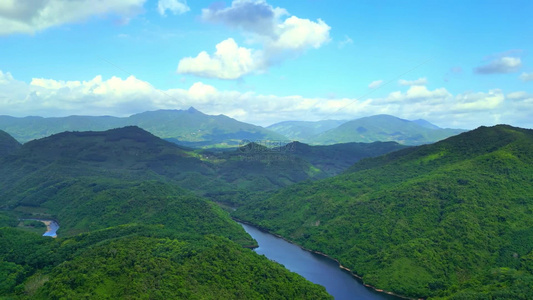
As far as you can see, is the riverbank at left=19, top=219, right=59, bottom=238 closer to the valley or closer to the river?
the valley

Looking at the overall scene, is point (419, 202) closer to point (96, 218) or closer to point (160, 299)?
point (160, 299)

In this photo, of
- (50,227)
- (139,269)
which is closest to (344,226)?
(139,269)

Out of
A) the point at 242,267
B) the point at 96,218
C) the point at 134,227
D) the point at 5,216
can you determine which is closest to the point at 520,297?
the point at 242,267

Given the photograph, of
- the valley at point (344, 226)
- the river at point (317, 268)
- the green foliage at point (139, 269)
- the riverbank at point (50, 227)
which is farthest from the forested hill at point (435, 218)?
the riverbank at point (50, 227)

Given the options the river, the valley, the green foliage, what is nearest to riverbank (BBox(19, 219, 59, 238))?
the valley

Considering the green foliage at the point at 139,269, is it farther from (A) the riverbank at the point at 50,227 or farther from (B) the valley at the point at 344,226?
(A) the riverbank at the point at 50,227

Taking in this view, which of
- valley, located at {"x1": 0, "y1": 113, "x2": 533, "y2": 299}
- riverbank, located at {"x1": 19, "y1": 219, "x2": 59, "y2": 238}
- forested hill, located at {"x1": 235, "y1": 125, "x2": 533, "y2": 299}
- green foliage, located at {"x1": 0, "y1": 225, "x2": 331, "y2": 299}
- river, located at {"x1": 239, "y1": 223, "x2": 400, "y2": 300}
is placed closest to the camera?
green foliage, located at {"x1": 0, "y1": 225, "x2": 331, "y2": 299}
